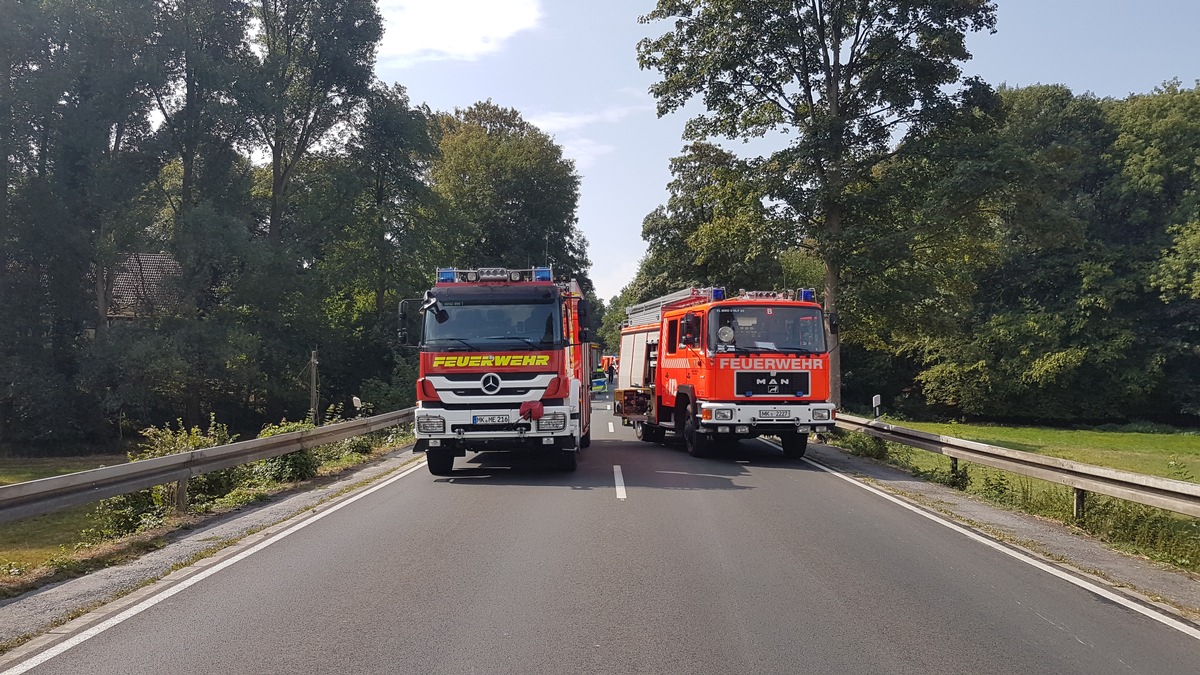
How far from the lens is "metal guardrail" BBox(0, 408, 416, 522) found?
24.0 feet

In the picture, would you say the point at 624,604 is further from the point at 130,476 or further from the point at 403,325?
the point at 403,325

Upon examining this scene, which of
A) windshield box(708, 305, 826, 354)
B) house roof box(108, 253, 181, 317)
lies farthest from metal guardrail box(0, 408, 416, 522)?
house roof box(108, 253, 181, 317)

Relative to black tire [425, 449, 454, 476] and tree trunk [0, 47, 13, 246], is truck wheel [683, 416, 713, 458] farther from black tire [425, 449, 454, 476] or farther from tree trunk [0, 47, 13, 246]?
tree trunk [0, 47, 13, 246]

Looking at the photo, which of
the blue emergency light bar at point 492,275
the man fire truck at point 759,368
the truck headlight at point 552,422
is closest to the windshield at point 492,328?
the blue emergency light bar at point 492,275

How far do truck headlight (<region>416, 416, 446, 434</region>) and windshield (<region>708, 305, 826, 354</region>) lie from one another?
5.39 metres

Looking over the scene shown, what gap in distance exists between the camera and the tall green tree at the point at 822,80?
23422 millimetres

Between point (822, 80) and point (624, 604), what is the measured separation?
72.1ft

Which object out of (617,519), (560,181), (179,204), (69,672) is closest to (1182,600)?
(617,519)

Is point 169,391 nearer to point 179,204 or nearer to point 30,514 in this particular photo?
point 179,204

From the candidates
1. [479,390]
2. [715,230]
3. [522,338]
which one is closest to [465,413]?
[479,390]

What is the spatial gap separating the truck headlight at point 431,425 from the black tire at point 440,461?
60 centimetres

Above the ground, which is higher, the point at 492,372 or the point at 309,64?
the point at 309,64

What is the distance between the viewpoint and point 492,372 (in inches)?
530

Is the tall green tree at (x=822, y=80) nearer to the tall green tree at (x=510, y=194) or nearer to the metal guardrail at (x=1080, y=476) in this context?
the metal guardrail at (x=1080, y=476)
